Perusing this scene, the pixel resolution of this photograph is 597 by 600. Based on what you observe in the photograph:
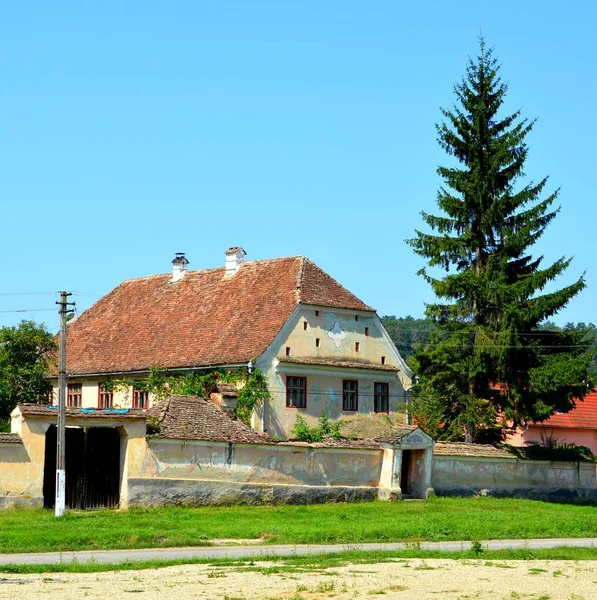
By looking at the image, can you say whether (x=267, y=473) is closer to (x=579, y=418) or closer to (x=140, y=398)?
(x=140, y=398)

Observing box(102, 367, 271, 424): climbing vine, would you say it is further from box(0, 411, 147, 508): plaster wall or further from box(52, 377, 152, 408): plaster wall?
box(0, 411, 147, 508): plaster wall

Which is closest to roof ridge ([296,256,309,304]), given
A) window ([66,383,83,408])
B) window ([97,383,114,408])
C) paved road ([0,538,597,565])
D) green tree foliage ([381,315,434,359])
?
window ([97,383,114,408])

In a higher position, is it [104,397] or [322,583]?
[104,397]

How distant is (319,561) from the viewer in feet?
76.2

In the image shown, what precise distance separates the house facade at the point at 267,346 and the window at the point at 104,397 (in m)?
0.05

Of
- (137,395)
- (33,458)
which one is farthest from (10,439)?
(137,395)

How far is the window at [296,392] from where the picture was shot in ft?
145

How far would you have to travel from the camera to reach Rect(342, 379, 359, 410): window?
1810 inches

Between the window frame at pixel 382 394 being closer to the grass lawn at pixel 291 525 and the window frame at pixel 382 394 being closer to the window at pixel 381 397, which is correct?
the window at pixel 381 397

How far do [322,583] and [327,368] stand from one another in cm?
2556

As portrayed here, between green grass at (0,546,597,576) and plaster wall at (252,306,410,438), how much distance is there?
18.4 m

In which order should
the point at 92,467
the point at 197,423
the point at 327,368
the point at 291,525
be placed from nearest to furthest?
the point at 291,525 → the point at 92,467 → the point at 197,423 → the point at 327,368

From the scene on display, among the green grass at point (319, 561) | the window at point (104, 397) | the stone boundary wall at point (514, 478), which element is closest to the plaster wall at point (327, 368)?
the stone boundary wall at point (514, 478)

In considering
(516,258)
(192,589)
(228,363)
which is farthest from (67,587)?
(516,258)
